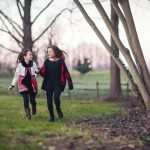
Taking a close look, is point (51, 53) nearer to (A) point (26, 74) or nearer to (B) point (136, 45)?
(A) point (26, 74)

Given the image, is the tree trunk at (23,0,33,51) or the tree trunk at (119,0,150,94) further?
the tree trunk at (23,0,33,51)

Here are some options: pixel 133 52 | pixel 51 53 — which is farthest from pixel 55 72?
pixel 133 52

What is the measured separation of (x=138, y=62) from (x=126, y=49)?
1.59ft

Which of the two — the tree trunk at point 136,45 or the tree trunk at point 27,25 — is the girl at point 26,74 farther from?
the tree trunk at point 27,25

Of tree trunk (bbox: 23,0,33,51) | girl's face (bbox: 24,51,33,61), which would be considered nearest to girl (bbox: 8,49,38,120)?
girl's face (bbox: 24,51,33,61)

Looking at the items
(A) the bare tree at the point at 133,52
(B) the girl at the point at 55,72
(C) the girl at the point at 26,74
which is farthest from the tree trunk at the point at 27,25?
(B) the girl at the point at 55,72

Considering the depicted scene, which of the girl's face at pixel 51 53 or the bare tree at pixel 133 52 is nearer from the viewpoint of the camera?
the girl's face at pixel 51 53

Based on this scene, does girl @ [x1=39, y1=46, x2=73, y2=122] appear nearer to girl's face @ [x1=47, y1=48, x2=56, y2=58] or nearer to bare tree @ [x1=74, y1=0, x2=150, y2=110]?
girl's face @ [x1=47, y1=48, x2=56, y2=58]

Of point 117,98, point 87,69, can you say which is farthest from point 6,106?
point 87,69

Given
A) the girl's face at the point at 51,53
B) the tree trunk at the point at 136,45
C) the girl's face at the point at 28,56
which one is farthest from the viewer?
the tree trunk at the point at 136,45

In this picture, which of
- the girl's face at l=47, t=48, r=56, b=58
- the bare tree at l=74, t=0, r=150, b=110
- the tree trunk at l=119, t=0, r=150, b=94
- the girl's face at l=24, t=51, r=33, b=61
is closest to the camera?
the girl's face at l=47, t=48, r=56, b=58

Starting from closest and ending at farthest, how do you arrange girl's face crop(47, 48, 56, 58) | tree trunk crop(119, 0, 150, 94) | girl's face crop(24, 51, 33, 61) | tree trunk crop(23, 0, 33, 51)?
1. girl's face crop(47, 48, 56, 58)
2. girl's face crop(24, 51, 33, 61)
3. tree trunk crop(119, 0, 150, 94)
4. tree trunk crop(23, 0, 33, 51)

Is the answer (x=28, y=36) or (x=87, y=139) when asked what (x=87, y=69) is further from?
(x=87, y=139)

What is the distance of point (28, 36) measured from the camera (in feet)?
93.5
